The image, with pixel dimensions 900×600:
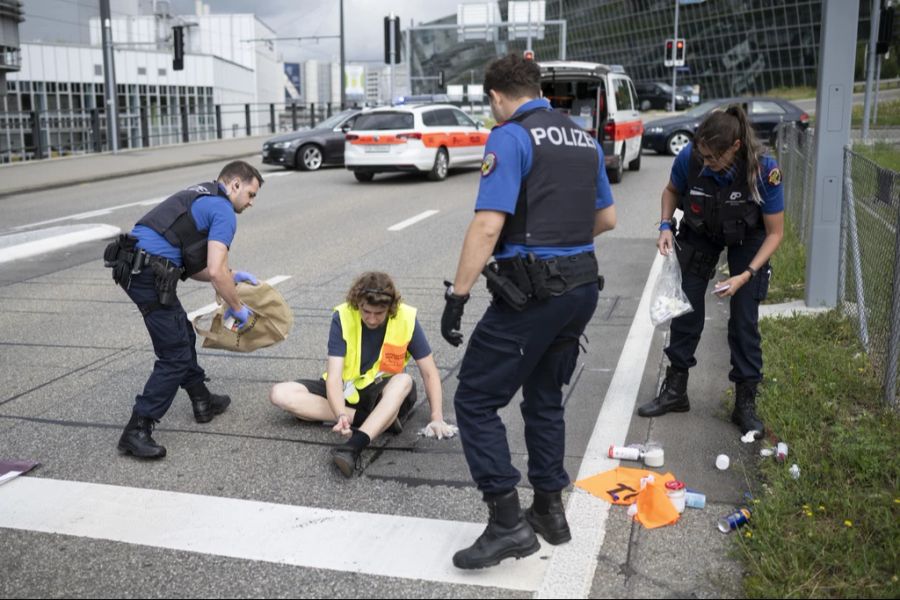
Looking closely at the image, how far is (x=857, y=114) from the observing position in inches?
1356

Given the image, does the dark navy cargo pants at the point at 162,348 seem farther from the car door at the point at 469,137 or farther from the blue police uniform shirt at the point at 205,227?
the car door at the point at 469,137

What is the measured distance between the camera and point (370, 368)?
501 cm

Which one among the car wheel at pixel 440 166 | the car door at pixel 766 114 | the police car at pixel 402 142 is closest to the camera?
the police car at pixel 402 142

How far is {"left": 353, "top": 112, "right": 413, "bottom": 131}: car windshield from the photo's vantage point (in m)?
19.0

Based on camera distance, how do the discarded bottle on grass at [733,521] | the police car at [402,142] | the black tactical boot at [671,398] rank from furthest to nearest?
1. the police car at [402,142]
2. the black tactical boot at [671,398]
3. the discarded bottle on grass at [733,521]

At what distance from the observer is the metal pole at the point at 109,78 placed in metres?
25.7

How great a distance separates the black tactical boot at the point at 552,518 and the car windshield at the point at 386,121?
1575cm

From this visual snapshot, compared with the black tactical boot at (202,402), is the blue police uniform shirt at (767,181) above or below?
above

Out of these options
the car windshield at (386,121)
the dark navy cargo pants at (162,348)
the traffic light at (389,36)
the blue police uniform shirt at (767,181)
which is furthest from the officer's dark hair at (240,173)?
the traffic light at (389,36)

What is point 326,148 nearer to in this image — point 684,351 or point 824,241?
point 824,241

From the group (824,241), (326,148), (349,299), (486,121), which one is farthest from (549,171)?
(486,121)

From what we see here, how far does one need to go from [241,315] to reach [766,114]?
22.1 m

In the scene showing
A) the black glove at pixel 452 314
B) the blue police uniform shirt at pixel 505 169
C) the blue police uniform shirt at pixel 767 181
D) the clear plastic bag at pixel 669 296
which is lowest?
the clear plastic bag at pixel 669 296

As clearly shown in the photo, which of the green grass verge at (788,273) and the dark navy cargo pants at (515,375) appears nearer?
the dark navy cargo pants at (515,375)
